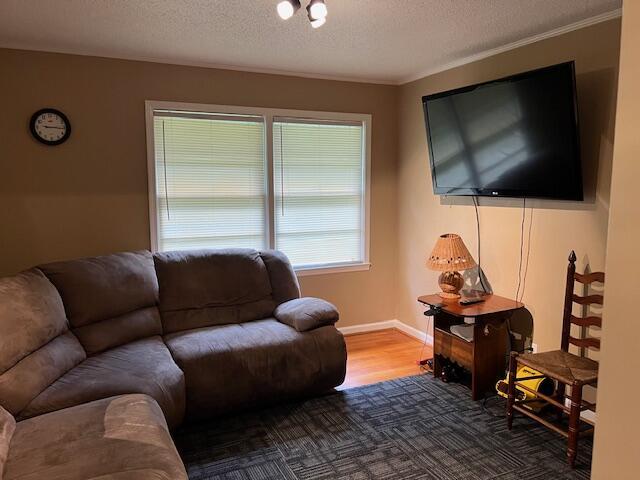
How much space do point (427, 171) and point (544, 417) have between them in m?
2.14

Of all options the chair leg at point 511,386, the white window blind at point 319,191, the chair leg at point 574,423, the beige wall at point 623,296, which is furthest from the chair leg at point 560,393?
the white window blind at point 319,191

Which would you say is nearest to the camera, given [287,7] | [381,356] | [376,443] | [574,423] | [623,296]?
[623,296]

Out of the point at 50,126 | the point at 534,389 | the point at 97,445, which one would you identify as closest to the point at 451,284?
the point at 534,389

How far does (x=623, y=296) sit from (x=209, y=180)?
10.5 feet

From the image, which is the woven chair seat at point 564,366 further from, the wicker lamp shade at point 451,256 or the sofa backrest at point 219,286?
the sofa backrest at point 219,286

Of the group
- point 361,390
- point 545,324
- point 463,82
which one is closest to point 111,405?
point 361,390

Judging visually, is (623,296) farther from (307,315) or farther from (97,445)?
(307,315)

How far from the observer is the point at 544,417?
291 cm

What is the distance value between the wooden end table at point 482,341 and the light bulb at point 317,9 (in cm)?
197

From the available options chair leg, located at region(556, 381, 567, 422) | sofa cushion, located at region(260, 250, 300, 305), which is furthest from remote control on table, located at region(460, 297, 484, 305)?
sofa cushion, located at region(260, 250, 300, 305)

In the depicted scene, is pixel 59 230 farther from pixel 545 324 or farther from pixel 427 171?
pixel 545 324

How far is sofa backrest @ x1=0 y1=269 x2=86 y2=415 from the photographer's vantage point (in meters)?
2.23

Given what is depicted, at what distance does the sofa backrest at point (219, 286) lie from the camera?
333 cm

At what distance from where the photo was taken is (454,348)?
337cm
